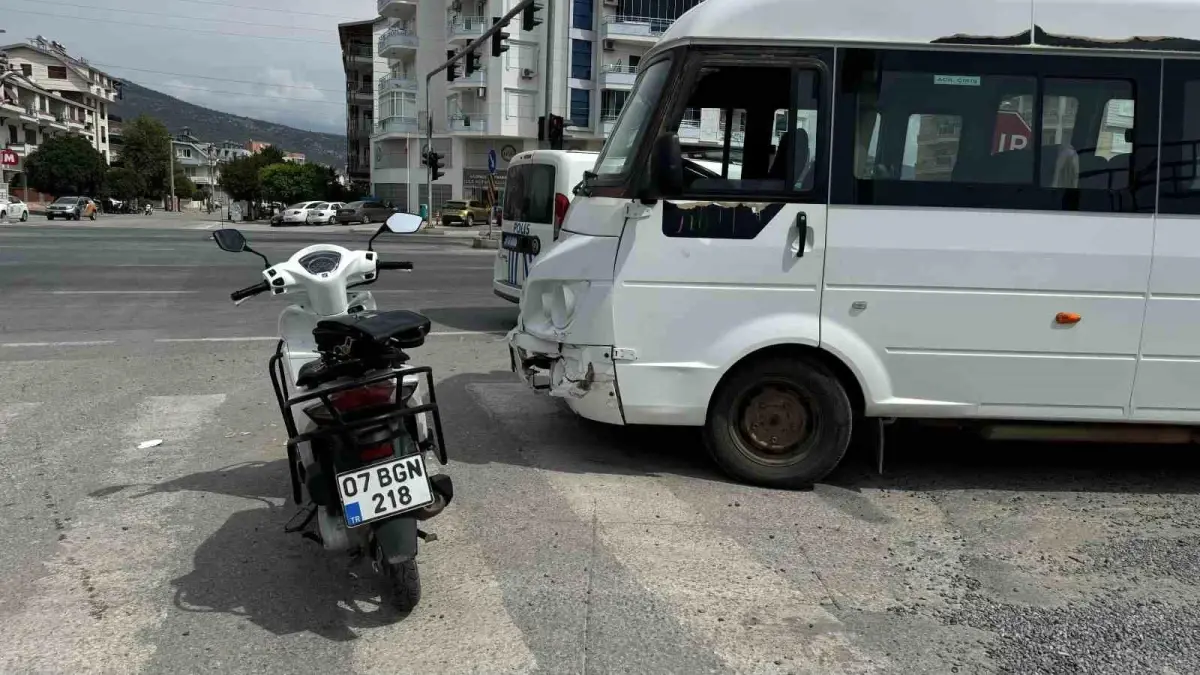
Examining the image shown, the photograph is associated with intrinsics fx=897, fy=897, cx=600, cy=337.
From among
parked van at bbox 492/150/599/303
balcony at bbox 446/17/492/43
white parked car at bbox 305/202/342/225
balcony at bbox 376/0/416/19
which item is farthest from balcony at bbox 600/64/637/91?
parked van at bbox 492/150/599/303

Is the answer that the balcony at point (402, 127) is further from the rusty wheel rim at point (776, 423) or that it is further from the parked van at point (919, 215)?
the rusty wheel rim at point (776, 423)

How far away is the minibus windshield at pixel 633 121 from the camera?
5168mm

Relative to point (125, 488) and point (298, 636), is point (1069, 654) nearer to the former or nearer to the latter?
point (298, 636)

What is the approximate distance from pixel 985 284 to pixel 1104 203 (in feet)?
2.68

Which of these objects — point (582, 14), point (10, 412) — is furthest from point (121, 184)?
point (10, 412)

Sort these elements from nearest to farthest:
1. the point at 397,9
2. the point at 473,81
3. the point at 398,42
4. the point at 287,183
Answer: the point at 473,81 → the point at 398,42 → the point at 397,9 → the point at 287,183

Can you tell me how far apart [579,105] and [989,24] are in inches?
2203

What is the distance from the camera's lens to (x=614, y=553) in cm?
Result: 433

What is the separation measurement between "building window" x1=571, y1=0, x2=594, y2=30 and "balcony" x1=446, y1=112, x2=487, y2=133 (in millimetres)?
8455

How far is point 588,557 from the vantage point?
4.27 m

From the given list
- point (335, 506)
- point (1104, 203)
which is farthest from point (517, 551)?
point (1104, 203)

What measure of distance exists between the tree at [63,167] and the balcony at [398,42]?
32328 mm

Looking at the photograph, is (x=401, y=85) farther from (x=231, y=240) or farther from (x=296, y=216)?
(x=231, y=240)

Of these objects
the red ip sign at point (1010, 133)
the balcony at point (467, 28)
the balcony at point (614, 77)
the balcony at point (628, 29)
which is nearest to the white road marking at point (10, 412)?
the red ip sign at point (1010, 133)
